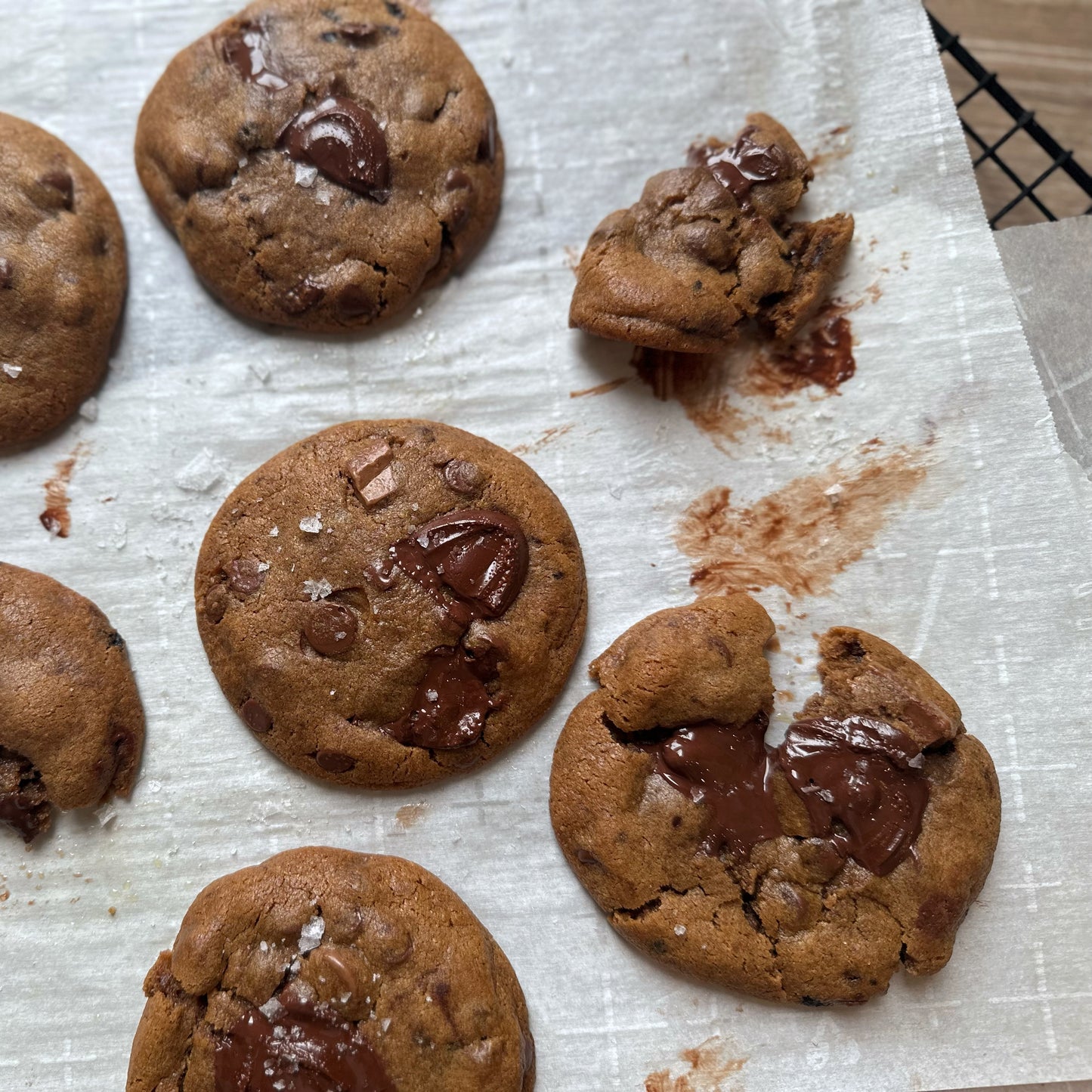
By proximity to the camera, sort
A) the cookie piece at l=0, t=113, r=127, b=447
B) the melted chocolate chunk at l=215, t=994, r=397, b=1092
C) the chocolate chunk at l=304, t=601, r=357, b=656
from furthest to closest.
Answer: the cookie piece at l=0, t=113, r=127, b=447 < the chocolate chunk at l=304, t=601, r=357, b=656 < the melted chocolate chunk at l=215, t=994, r=397, b=1092

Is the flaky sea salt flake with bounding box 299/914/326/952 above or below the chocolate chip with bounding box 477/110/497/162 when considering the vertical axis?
below

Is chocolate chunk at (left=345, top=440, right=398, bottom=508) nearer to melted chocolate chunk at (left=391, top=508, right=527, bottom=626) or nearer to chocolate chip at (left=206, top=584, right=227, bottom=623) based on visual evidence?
melted chocolate chunk at (left=391, top=508, right=527, bottom=626)

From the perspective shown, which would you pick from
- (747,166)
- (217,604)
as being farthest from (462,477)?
(747,166)

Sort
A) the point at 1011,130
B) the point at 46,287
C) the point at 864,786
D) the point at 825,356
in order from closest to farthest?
the point at 864,786
the point at 46,287
the point at 825,356
the point at 1011,130

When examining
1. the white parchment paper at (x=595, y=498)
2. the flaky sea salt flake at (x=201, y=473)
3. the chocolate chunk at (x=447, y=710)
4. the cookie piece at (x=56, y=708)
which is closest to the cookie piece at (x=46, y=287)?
the white parchment paper at (x=595, y=498)

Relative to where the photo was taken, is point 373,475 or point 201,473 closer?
point 373,475

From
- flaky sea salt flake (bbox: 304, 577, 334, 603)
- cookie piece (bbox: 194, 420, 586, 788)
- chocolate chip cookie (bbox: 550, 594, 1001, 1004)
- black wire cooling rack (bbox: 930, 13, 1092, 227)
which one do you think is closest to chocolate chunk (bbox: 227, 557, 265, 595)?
cookie piece (bbox: 194, 420, 586, 788)

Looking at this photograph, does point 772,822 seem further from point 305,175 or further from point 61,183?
point 61,183

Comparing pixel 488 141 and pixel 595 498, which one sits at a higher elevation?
pixel 488 141
